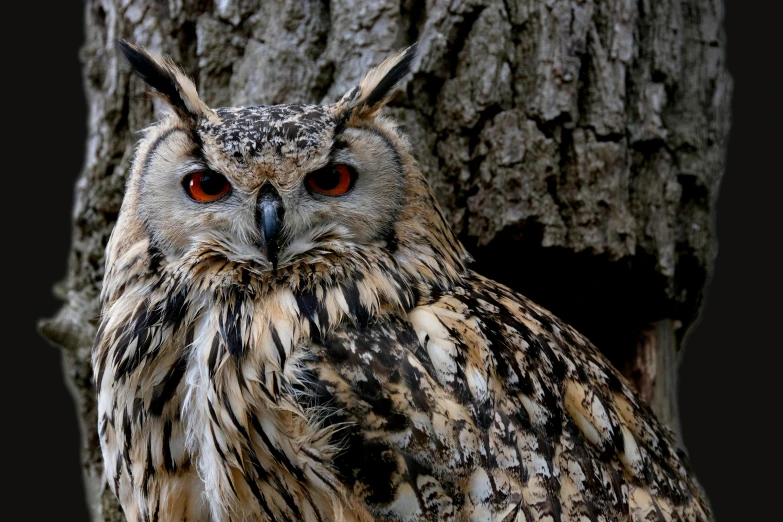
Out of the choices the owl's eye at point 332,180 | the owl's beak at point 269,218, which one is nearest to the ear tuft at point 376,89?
the owl's eye at point 332,180

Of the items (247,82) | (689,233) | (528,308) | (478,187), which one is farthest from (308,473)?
(689,233)

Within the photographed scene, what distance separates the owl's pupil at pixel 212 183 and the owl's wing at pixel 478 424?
1.38 ft

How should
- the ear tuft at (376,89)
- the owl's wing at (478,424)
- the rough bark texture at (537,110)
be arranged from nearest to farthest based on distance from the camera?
the owl's wing at (478,424)
the ear tuft at (376,89)
the rough bark texture at (537,110)

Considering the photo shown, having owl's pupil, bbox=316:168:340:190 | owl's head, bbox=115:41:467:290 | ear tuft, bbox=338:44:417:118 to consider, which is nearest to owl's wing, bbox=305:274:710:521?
owl's head, bbox=115:41:467:290

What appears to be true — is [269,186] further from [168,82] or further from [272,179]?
[168,82]

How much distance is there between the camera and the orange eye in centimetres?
191

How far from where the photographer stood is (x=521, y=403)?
193cm

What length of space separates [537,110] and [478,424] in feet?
3.69

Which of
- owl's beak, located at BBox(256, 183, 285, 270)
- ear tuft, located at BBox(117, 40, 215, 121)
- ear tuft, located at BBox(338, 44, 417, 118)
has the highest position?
ear tuft, located at BBox(338, 44, 417, 118)

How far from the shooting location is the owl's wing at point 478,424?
1.80 meters

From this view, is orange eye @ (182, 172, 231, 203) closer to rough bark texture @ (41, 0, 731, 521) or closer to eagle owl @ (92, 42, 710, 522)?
eagle owl @ (92, 42, 710, 522)

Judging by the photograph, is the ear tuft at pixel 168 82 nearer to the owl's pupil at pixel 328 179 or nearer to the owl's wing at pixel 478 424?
the owl's pupil at pixel 328 179

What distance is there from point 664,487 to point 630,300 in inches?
31.9

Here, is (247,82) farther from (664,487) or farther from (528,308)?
(664,487)
